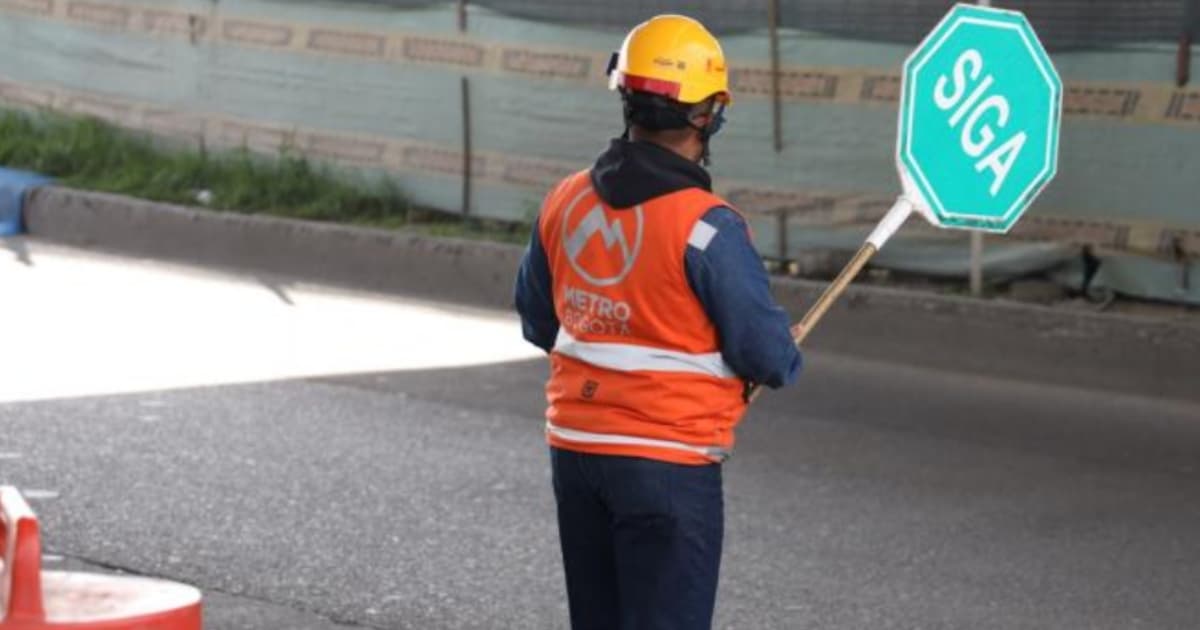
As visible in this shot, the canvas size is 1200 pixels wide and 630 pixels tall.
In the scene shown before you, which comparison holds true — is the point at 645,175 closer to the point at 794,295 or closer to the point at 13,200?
the point at 794,295

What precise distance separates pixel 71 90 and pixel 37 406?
289 inches

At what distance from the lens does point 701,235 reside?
14.3ft

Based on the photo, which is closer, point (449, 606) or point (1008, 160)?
point (449, 606)

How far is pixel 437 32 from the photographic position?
14.3m

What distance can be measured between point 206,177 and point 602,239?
11287 millimetres

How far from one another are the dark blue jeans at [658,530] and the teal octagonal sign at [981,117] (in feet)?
21.1

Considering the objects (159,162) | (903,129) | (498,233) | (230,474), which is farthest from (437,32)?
(230,474)

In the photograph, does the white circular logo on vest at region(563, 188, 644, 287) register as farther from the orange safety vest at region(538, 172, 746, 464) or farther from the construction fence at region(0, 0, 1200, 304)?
the construction fence at region(0, 0, 1200, 304)

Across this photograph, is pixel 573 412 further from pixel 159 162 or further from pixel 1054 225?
pixel 159 162

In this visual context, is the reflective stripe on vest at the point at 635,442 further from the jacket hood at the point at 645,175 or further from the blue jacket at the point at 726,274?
the jacket hood at the point at 645,175

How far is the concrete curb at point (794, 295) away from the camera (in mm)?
10727

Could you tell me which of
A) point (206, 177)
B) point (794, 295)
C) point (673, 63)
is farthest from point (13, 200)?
point (673, 63)

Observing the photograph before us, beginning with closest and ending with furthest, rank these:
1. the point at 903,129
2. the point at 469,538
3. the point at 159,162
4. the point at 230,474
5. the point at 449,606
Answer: the point at 449,606, the point at 469,538, the point at 230,474, the point at 903,129, the point at 159,162

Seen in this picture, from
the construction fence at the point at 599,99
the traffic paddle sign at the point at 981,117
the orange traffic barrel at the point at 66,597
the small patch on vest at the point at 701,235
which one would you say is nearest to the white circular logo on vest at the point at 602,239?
the small patch on vest at the point at 701,235
